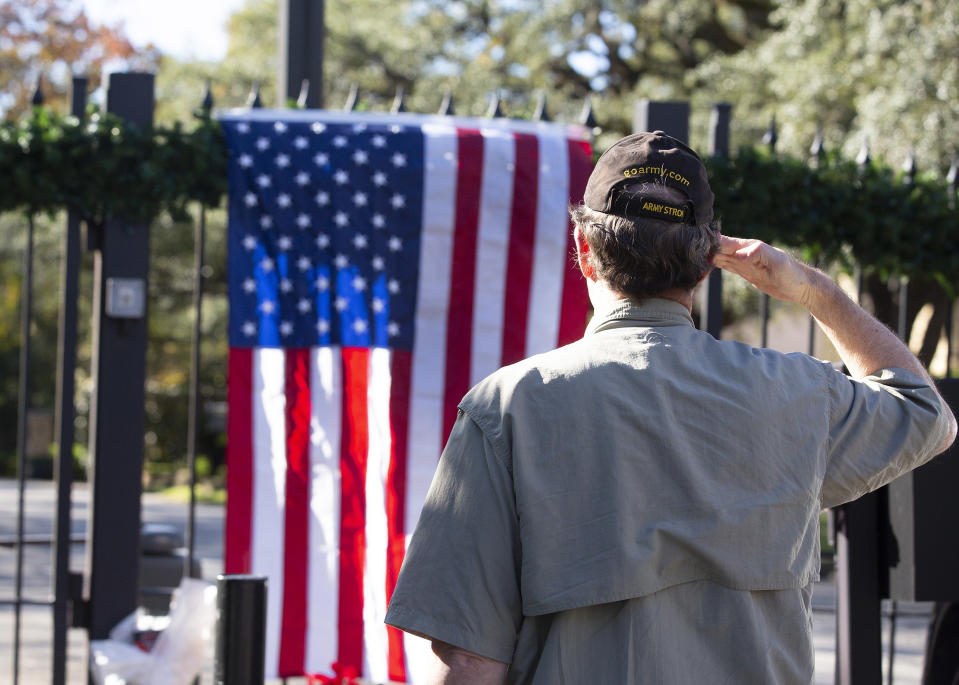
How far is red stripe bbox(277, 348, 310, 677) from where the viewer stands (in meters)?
4.06

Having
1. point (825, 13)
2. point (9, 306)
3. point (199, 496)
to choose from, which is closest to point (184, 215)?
point (825, 13)

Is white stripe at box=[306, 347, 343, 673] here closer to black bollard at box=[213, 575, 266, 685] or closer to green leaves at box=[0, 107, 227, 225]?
green leaves at box=[0, 107, 227, 225]

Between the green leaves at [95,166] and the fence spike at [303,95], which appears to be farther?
the fence spike at [303,95]

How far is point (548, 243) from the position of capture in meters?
4.23

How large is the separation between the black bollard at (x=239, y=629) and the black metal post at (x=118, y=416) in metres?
1.28

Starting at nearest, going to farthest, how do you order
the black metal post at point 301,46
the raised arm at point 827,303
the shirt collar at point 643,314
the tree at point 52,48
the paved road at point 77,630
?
the shirt collar at point 643,314, the raised arm at point 827,303, the black metal post at point 301,46, the paved road at point 77,630, the tree at point 52,48

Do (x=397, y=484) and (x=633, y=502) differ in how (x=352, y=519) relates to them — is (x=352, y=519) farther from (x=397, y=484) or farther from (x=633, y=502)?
(x=633, y=502)

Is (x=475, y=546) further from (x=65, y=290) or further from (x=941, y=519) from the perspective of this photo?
(x=65, y=290)

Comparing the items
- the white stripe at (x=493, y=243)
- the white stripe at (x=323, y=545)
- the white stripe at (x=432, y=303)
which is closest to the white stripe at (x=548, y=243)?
the white stripe at (x=493, y=243)

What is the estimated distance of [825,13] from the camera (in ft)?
41.8

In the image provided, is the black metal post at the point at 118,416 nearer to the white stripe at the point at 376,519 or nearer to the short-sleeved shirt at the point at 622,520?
the white stripe at the point at 376,519

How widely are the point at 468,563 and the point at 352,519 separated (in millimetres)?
2617

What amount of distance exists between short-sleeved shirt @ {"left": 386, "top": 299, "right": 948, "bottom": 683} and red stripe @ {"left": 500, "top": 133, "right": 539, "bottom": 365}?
8.42ft

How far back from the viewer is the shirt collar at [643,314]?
165cm
